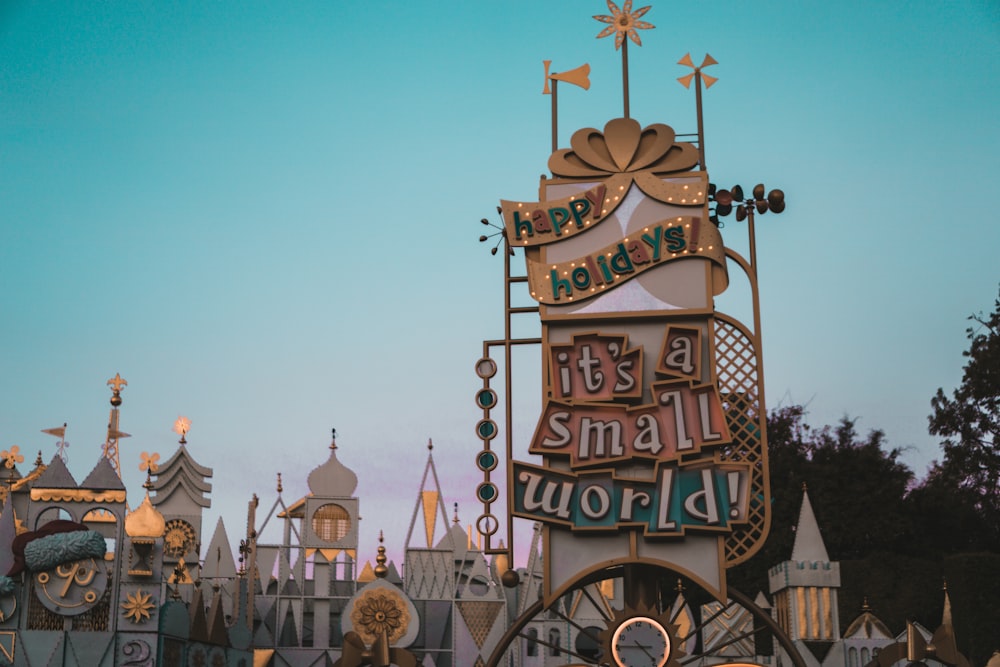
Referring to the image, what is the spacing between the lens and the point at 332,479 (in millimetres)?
33656

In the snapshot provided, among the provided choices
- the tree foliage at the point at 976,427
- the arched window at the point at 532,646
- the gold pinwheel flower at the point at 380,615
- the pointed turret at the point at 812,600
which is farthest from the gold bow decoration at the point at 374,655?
the tree foliage at the point at 976,427

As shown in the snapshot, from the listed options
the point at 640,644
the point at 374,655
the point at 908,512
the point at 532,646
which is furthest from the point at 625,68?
the point at 908,512

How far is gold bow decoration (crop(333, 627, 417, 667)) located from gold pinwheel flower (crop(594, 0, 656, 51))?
1028 centimetres

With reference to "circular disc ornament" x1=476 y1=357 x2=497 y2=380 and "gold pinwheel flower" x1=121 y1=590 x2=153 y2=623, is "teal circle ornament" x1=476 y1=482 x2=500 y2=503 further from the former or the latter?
"gold pinwheel flower" x1=121 y1=590 x2=153 y2=623

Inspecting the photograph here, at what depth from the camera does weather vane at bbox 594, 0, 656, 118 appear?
20.7 m

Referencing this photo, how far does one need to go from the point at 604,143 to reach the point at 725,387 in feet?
14.2

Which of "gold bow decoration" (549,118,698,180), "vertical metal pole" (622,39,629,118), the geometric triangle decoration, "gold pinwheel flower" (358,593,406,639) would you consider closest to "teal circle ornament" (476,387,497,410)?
"gold bow decoration" (549,118,698,180)

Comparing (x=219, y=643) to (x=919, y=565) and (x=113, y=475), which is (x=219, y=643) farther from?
(x=919, y=565)

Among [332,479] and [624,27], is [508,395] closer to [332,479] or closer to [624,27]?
[624,27]

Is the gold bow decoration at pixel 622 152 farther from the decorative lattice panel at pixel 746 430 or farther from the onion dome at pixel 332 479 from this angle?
the onion dome at pixel 332 479

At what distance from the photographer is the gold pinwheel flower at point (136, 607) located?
24953 mm

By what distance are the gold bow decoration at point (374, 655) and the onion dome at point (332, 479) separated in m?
16.6

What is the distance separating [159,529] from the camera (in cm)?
2591

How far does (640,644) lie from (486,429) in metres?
4.04
